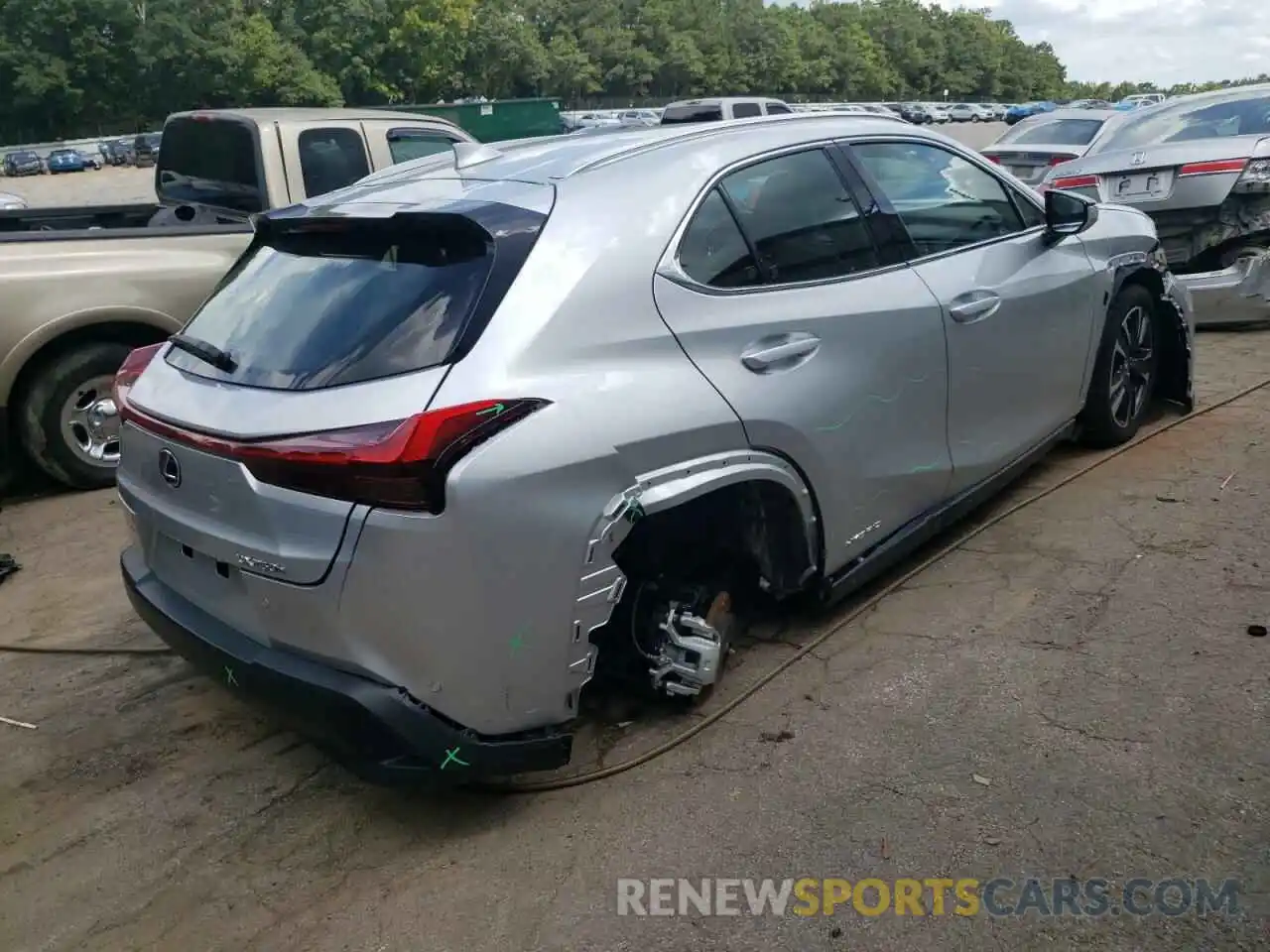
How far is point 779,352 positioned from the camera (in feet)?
11.1

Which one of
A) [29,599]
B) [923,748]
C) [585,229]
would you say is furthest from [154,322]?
[923,748]

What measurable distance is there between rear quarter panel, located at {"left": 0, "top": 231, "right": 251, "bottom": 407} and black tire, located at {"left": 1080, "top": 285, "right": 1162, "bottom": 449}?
4555 millimetres

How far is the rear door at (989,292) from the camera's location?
412 cm

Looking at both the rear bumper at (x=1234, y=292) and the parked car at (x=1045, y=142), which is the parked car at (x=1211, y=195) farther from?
the parked car at (x=1045, y=142)

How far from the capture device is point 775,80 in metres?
95.1

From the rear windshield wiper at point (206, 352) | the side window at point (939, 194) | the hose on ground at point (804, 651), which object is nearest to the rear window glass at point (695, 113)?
the hose on ground at point (804, 651)

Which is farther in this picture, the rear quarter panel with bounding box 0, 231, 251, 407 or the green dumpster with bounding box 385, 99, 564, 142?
the green dumpster with bounding box 385, 99, 564, 142

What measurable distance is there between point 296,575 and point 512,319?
0.81m

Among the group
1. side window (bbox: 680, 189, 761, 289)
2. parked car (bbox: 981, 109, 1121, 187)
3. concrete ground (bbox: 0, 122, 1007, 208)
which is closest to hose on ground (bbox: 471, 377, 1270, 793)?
side window (bbox: 680, 189, 761, 289)

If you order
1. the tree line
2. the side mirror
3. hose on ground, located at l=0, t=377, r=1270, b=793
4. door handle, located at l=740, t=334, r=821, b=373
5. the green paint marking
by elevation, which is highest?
the tree line

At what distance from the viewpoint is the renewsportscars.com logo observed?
8.46 ft

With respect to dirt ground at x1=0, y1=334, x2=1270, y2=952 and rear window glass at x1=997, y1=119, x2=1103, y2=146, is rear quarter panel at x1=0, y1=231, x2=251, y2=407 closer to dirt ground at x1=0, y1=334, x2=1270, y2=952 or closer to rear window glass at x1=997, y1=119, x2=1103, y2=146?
dirt ground at x1=0, y1=334, x2=1270, y2=952

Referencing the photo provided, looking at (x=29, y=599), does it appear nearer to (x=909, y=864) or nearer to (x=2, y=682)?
(x=2, y=682)

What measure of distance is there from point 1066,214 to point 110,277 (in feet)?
15.6
